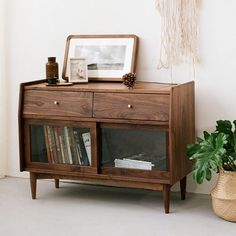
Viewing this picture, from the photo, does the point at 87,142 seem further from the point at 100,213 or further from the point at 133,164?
the point at 100,213

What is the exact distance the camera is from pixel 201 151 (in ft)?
10.2

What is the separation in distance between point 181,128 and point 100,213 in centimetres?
71

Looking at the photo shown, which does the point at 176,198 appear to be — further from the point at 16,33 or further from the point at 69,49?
the point at 16,33

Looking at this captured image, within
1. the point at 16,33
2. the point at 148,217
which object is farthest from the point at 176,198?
the point at 16,33

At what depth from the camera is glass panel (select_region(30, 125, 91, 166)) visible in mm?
3428

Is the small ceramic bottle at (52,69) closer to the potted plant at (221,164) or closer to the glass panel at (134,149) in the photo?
the glass panel at (134,149)

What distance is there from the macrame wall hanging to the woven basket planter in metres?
0.84

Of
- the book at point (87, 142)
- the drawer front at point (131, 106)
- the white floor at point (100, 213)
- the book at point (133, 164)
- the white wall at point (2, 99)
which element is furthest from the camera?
the white wall at point (2, 99)

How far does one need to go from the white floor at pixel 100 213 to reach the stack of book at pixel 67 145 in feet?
0.94

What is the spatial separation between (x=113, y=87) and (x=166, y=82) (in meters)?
0.43

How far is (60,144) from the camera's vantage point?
349 cm

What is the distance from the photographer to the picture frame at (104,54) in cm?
362

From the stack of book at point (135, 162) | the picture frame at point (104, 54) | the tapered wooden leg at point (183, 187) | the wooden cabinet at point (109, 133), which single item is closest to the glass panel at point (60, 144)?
the wooden cabinet at point (109, 133)

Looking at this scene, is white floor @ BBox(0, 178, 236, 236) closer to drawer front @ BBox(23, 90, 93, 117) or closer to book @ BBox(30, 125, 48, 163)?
book @ BBox(30, 125, 48, 163)
